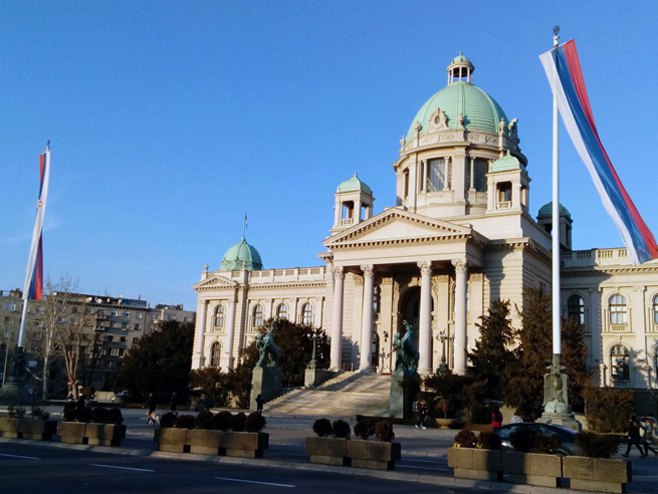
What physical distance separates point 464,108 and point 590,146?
3918 centimetres

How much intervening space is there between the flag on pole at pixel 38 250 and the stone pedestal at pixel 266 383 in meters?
14.4

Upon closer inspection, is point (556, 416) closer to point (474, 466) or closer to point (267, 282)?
point (474, 466)

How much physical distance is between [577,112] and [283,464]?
18950mm

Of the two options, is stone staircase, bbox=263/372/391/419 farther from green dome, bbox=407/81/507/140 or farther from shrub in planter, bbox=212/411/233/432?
green dome, bbox=407/81/507/140

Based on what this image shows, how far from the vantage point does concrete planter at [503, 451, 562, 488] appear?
14719 millimetres

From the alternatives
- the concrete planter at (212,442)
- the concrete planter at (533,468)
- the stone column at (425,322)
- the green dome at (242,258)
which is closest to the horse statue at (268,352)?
the stone column at (425,322)

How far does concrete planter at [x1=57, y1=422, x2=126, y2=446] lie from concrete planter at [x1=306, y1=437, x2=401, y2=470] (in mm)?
6495

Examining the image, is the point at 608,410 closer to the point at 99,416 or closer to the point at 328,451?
the point at 328,451

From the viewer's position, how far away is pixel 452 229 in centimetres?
5109

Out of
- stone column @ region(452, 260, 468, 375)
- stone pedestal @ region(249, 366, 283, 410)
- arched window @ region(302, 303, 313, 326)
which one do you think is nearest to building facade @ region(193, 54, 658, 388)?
stone column @ region(452, 260, 468, 375)

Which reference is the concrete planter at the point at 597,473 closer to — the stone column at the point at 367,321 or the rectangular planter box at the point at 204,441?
the rectangular planter box at the point at 204,441

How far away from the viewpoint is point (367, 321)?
176 feet

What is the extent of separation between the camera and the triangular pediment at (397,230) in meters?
51.4

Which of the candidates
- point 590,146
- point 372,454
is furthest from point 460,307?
point 372,454
